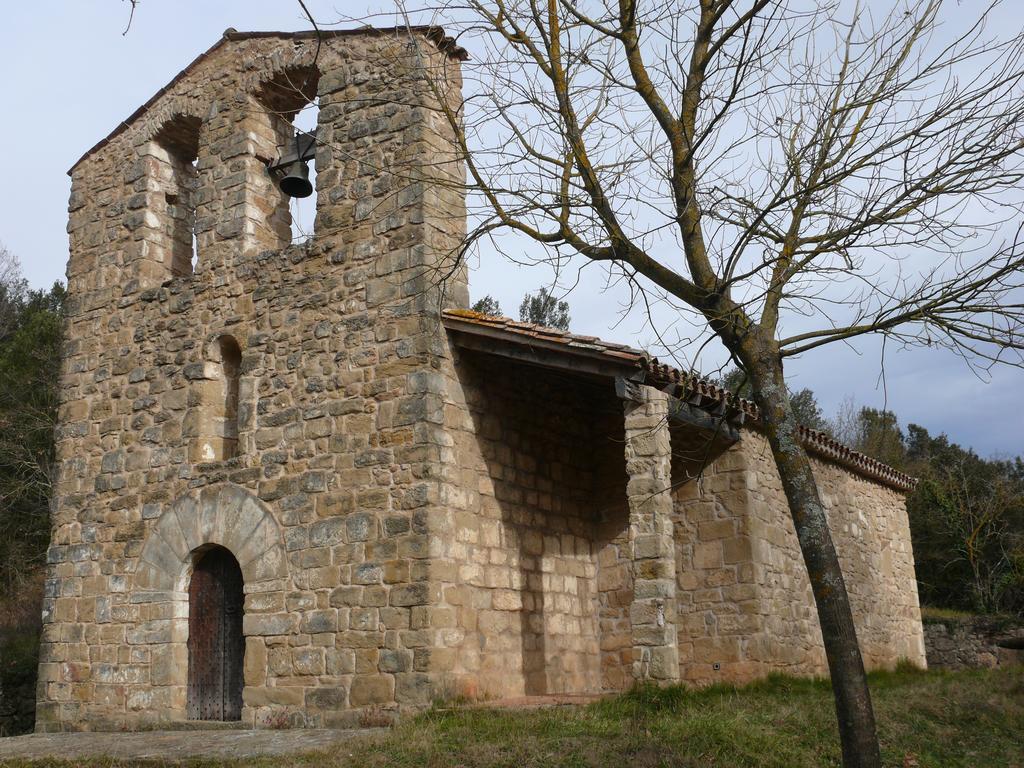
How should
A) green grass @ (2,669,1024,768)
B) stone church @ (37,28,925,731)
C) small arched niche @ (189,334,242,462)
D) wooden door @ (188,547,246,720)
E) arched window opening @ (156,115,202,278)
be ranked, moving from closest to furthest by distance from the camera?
1. green grass @ (2,669,1024,768)
2. stone church @ (37,28,925,731)
3. wooden door @ (188,547,246,720)
4. small arched niche @ (189,334,242,462)
5. arched window opening @ (156,115,202,278)

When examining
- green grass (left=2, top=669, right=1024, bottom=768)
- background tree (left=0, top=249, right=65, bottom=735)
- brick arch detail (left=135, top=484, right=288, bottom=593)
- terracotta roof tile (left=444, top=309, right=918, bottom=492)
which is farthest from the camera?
background tree (left=0, top=249, right=65, bottom=735)

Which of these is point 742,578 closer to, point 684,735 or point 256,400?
point 684,735

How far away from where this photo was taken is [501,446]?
9.06 m

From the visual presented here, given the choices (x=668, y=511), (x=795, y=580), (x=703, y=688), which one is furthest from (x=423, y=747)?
(x=795, y=580)

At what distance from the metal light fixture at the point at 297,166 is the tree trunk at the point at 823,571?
5813 millimetres

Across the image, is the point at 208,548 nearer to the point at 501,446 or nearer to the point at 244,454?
the point at 244,454

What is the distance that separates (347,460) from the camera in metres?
8.48

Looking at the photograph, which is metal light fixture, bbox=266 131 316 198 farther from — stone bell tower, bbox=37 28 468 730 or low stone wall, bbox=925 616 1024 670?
low stone wall, bbox=925 616 1024 670

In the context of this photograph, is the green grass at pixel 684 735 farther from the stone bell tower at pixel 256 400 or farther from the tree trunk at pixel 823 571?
the stone bell tower at pixel 256 400

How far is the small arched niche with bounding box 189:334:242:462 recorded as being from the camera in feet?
31.0

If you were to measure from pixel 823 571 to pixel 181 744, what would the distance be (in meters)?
4.84

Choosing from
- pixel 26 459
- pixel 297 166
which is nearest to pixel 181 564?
pixel 297 166

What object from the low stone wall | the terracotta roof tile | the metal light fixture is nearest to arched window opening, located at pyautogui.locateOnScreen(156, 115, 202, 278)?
the metal light fixture

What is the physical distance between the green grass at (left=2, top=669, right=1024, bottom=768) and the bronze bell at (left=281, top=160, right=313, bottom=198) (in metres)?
5.18
